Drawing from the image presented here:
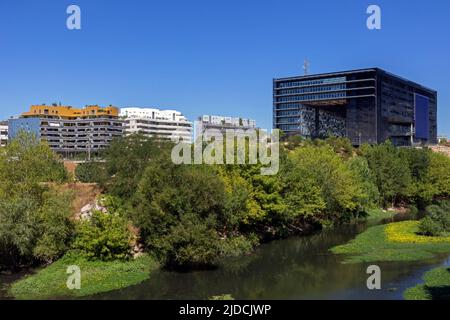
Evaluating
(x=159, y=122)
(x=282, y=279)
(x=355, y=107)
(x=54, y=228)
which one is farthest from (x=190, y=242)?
(x=159, y=122)

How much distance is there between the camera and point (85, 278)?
3222 cm

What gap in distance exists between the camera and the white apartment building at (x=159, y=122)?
16869 cm

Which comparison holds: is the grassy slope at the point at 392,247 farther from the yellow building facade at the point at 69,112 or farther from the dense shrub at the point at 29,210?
the yellow building facade at the point at 69,112

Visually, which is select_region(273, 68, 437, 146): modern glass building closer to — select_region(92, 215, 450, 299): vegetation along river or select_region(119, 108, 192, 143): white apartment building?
select_region(119, 108, 192, 143): white apartment building

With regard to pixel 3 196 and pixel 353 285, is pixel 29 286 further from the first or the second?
pixel 353 285

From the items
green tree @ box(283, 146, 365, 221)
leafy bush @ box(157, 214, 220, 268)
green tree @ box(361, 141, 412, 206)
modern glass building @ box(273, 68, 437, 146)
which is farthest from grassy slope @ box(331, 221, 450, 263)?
modern glass building @ box(273, 68, 437, 146)

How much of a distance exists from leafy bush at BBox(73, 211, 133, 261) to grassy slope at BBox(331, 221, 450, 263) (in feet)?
58.1

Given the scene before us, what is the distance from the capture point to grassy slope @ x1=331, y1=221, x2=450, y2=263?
39.7m

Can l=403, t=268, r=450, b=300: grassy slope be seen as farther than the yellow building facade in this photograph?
No

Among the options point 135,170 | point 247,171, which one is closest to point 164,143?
point 135,170

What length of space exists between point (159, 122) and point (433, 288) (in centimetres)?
15716

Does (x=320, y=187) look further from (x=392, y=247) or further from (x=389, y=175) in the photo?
(x=389, y=175)

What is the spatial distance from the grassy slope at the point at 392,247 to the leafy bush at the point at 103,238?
58.1 ft
